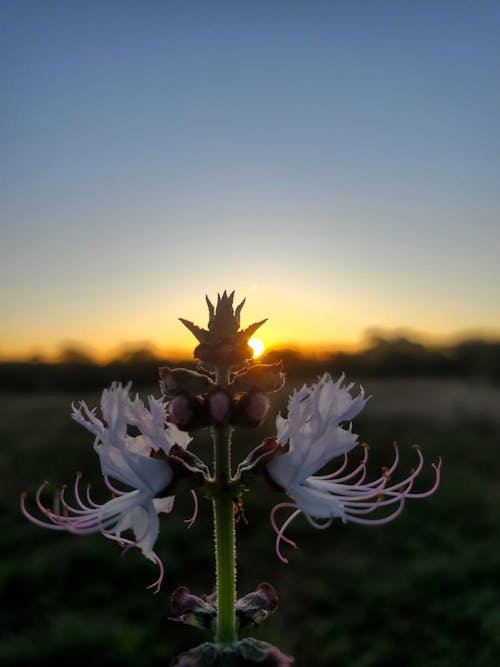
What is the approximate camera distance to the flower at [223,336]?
1.76 meters

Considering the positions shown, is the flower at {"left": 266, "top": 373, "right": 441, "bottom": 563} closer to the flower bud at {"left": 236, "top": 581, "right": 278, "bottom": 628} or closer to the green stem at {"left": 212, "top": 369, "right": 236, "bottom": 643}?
the green stem at {"left": 212, "top": 369, "right": 236, "bottom": 643}

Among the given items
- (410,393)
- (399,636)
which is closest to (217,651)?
(399,636)

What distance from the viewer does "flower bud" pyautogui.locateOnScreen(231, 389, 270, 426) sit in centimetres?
173

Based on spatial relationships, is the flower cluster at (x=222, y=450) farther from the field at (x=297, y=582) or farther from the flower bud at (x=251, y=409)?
the field at (x=297, y=582)

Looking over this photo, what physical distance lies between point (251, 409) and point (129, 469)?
12.3 inches

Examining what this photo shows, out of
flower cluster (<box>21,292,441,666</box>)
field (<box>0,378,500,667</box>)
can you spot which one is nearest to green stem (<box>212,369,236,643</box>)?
flower cluster (<box>21,292,441,666</box>)

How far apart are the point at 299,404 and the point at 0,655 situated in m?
5.55

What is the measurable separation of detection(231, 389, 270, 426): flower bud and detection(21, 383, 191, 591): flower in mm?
186

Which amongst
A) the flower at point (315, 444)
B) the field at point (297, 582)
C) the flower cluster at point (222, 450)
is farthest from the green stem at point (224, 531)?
the field at point (297, 582)

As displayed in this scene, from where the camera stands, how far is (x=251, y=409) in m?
1.73

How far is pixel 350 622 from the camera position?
Result: 6770 mm

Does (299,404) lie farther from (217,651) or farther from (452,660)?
(452,660)

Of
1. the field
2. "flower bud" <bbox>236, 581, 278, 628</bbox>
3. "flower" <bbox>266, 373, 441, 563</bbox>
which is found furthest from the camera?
the field

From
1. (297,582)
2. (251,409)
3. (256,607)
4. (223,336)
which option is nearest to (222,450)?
(251,409)
